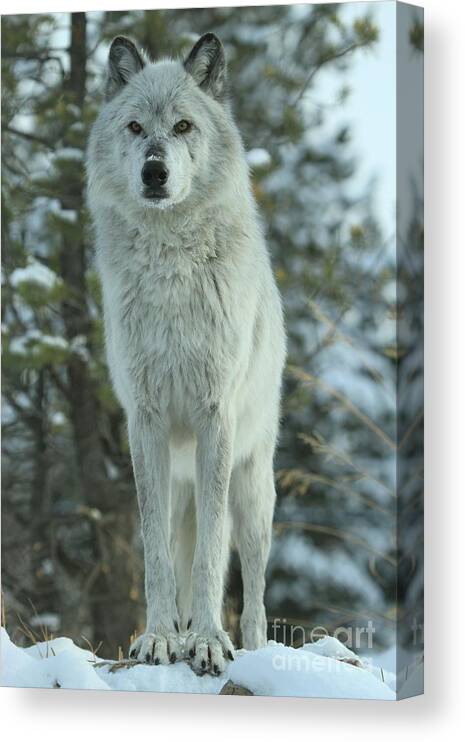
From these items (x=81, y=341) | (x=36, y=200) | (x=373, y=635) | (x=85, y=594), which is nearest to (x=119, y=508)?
(x=85, y=594)

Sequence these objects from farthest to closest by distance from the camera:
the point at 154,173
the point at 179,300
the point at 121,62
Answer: the point at 121,62
the point at 179,300
the point at 154,173

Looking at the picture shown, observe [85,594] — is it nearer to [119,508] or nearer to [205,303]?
[119,508]

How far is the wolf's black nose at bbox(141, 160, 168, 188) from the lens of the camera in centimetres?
514

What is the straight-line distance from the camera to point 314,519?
5719mm

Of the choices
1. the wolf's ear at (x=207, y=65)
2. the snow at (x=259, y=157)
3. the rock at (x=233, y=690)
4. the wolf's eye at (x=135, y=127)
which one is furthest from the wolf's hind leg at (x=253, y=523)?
the wolf's ear at (x=207, y=65)

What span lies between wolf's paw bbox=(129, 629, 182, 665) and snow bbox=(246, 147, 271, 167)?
210 centimetres

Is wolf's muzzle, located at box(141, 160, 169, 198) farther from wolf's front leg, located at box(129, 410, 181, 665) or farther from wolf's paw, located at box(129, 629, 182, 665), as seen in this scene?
wolf's paw, located at box(129, 629, 182, 665)

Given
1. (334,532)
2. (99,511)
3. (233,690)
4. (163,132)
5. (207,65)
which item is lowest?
(233,690)

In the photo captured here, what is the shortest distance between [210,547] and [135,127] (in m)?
1.69

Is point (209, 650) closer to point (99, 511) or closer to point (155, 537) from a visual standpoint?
point (155, 537)

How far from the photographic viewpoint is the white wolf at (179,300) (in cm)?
528

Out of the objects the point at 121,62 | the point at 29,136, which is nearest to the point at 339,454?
the point at 121,62

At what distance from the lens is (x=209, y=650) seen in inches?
207

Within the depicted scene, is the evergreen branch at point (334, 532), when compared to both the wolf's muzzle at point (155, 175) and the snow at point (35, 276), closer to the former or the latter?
the wolf's muzzle at point (155, 175)
